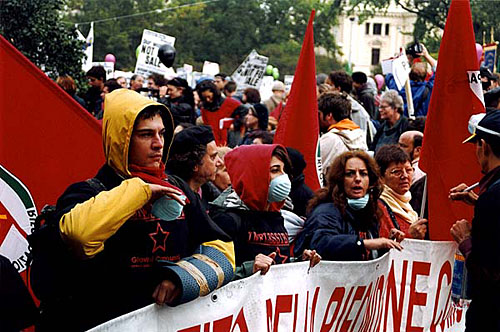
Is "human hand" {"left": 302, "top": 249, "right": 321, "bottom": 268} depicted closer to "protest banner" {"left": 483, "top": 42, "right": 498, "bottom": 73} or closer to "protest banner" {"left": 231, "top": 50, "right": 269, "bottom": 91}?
"protest banner" {"left": 483, "top": 42, "right": 498, "bottom": 73}

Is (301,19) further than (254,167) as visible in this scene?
Yes

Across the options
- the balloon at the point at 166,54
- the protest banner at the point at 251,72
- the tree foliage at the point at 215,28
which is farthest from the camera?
the tree foliage at the point at 215,28

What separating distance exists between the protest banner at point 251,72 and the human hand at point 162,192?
1445 cm

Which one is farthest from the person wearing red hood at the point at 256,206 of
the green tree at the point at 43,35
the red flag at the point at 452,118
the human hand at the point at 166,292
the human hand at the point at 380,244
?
the green tree at the point at 43,35

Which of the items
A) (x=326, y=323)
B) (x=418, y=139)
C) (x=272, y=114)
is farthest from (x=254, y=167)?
(x=272, y=114)

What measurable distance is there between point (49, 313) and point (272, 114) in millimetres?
10161

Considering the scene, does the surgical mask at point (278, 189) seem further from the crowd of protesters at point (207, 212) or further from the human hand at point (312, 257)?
the human hand at point (312, 257)

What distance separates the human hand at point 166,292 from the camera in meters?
3.74

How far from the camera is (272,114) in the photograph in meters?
13.7

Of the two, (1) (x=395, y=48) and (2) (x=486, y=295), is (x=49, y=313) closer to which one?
(2) (x=486, y=295)

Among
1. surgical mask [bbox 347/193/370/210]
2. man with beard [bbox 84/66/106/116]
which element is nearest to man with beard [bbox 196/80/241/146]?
man with beard [bbox 84/66/106/116]

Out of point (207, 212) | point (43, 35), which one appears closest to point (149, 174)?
point (207, 212)

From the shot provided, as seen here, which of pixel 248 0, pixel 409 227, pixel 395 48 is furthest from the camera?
pixel 395 48

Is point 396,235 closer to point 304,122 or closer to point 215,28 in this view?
point 304,122
